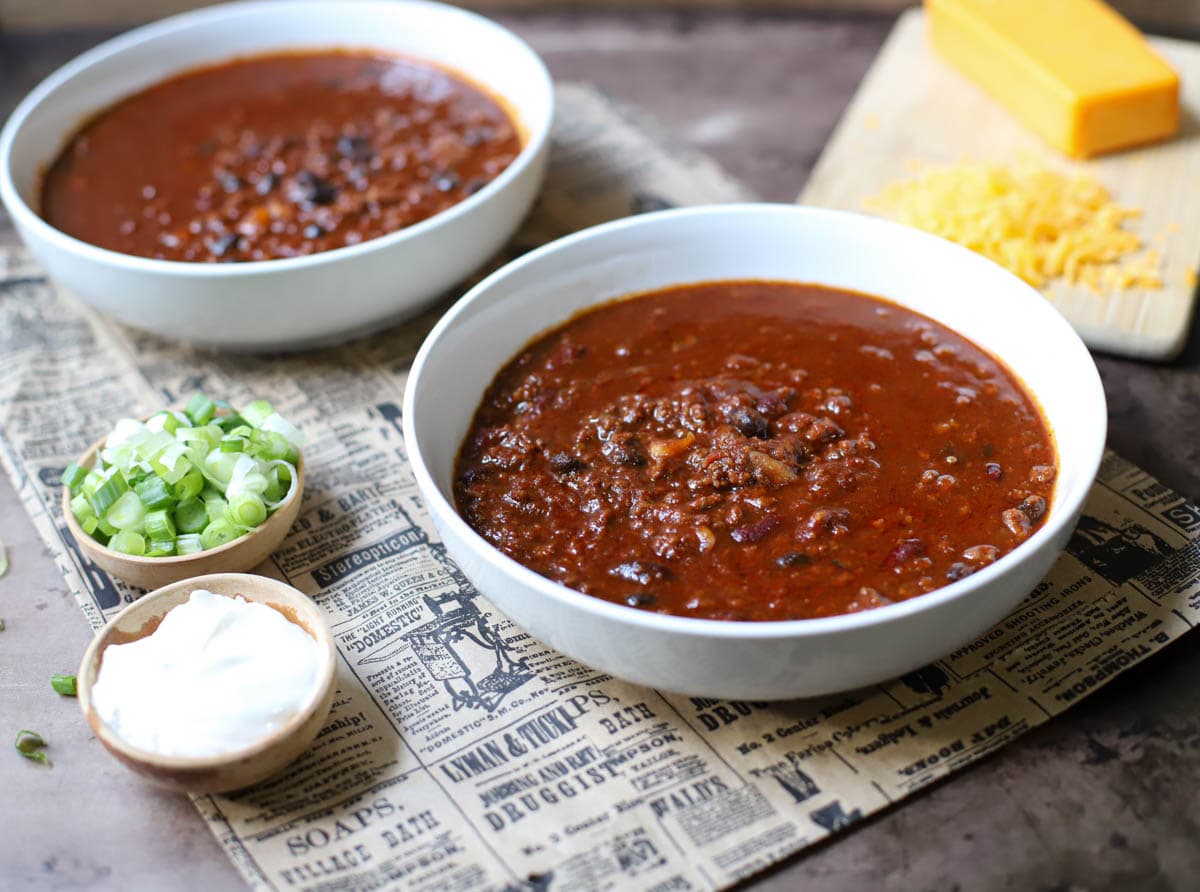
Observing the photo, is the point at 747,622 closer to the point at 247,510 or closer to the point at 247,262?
the point at 247,510

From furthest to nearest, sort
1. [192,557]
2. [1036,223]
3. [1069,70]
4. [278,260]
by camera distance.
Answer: [1069,70] → [1036,223] → [278,260] → [192,557]

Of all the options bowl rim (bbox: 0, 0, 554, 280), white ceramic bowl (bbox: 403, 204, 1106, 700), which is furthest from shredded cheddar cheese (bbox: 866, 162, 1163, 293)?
bowl rim (bbox: 0, 0, 554, 280)

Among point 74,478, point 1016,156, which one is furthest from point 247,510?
point 1016,156

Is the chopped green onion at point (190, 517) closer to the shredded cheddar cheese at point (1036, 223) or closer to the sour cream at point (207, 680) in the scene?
the sour cream at point (207, 680)

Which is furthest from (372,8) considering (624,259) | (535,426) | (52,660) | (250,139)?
(52,660)

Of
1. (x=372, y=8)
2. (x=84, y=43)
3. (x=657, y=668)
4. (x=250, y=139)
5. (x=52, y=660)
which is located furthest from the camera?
(x=84, y=43)

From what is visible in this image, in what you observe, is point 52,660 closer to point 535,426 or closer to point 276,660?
point 276,660

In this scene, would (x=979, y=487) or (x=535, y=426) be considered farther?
(x=535, y=426)
